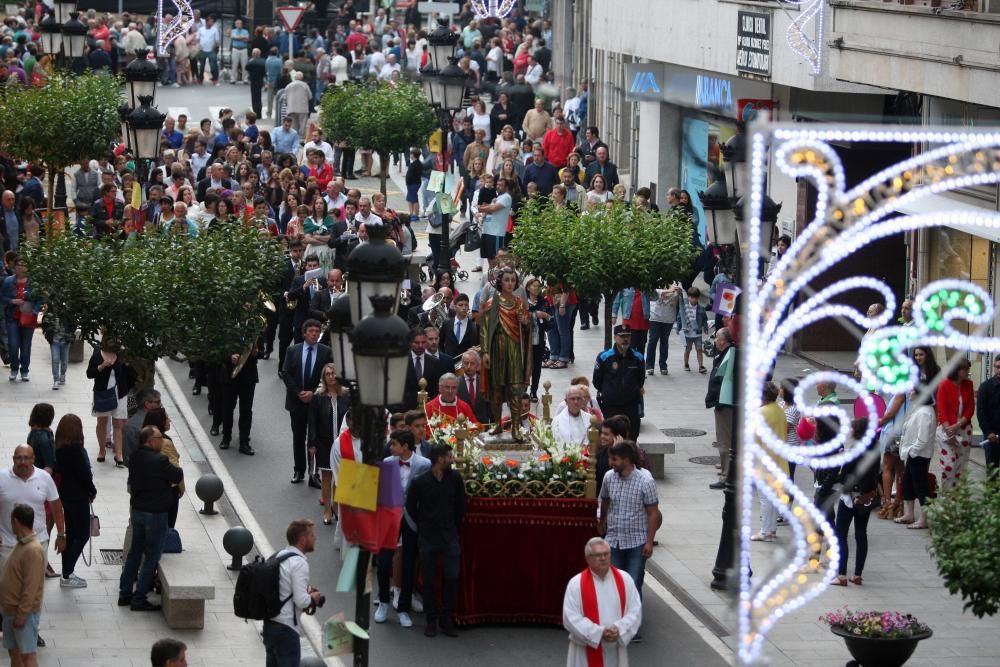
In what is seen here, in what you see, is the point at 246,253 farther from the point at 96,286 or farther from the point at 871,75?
the point at 871,75

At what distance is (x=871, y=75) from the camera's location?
79.0 ft

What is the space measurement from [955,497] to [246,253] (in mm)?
8842

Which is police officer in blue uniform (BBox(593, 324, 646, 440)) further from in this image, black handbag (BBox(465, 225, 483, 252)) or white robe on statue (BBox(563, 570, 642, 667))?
black handbag (BBox(465, 225, 483, 252))

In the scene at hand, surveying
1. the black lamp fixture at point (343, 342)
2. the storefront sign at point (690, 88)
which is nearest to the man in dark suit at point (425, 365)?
the black lamp fixture at point (343, 342)

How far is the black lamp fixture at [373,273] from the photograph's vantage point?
1119cm

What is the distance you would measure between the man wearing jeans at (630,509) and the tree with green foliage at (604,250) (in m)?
7.44

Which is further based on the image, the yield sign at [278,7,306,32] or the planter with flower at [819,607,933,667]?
the yield sign at [278,7,306,32]

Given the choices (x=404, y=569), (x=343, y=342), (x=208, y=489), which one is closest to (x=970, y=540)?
(x=343, y=342)

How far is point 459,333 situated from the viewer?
2208cm

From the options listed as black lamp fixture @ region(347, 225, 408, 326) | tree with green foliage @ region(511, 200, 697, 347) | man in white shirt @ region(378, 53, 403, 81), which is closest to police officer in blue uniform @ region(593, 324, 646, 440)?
tree with green foliage @ region(511, 200, 697, 347)

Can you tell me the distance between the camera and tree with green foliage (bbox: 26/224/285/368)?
17.2 meters

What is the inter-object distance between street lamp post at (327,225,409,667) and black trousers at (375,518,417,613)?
383 centimetres

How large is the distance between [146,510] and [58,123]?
13.7 meters

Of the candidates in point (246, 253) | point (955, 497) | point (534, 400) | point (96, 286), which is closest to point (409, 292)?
point (534, 400)
